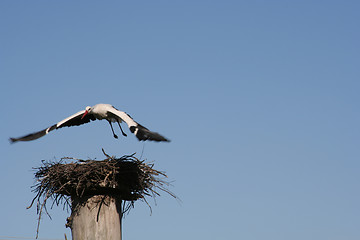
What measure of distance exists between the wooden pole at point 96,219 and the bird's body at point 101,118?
97 centimetres

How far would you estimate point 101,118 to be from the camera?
1038 cm

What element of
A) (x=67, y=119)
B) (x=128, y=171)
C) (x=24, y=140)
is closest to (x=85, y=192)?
(x=128, y=171)

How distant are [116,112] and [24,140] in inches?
66.3

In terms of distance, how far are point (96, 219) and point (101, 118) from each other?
169 inches

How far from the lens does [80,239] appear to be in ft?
20.6

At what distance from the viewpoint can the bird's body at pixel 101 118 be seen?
6.99m

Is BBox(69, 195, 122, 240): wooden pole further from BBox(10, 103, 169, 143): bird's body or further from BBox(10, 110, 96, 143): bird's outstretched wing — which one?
BBox(10, 110, 96, 143): bird's outstretched wing

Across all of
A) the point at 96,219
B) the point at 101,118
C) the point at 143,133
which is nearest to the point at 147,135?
the point at 143,133

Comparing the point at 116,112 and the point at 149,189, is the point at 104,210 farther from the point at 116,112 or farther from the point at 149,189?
the point at 116,112

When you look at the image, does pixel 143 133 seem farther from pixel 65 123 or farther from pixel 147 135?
pixel 65 123

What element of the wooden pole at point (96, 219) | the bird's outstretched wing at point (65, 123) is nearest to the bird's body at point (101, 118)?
the bird's outstretched wing at point (65, 123)

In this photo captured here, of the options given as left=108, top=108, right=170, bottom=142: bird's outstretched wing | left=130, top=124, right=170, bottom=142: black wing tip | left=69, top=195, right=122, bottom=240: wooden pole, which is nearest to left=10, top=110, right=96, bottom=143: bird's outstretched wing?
left=108, top=108, right=170, bottom=142: bird's outstretched wing

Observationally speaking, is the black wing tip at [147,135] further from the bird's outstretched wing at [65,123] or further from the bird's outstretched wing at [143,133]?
the bird's outstretched wing at [65,123]

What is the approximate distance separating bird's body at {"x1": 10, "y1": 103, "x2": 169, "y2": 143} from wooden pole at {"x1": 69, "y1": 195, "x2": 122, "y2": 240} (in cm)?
97
